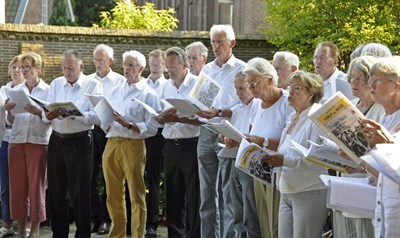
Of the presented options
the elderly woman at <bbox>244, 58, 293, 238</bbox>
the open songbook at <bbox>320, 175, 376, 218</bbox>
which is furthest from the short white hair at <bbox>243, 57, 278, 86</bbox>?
the open songbook at <bbox>320, 175, 376, 218</bbox>

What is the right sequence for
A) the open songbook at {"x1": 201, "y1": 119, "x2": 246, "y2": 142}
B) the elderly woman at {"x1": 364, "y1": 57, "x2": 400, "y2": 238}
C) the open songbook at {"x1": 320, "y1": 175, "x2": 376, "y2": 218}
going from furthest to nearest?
1. the open songbook at {"x1": 201, "y1": 119, "x2": 246, "y2": 142}
2. the open songbook at {"x1": 320, "y1": 175, "x2": 376, "y2": 218}
3. the elderly woman at {"x1": 364, "y1": 57, "x2": 400, "y2": 238}

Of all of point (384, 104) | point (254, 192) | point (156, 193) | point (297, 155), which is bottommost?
point (156, 193)

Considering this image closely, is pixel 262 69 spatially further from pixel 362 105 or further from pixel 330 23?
pixel 330 23

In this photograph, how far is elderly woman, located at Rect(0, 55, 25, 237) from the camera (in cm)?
1290

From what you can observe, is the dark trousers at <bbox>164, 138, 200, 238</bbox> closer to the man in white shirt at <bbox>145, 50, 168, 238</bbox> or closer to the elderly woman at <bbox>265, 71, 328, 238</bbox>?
the man in white shirt at <bbox>145, 50, 168, 238</bbox>

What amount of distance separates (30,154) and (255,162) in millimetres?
4781

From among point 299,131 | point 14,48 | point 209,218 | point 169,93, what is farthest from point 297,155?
point 14,48

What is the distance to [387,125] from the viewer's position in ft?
22.5

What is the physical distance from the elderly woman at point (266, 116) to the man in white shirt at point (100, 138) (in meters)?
3.82

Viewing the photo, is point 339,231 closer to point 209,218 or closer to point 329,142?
point 329,142

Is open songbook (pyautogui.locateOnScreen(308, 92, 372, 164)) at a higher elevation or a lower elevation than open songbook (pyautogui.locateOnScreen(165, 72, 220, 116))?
higher

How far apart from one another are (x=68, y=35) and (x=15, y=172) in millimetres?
5336

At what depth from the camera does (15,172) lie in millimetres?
12500

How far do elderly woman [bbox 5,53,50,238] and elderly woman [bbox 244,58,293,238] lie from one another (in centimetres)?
397
